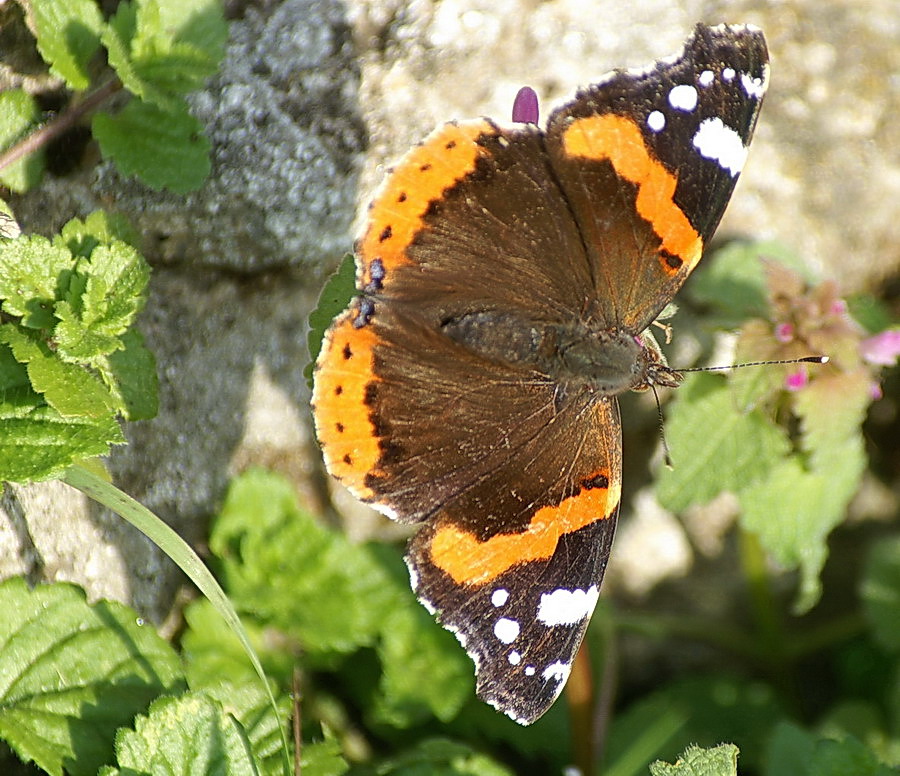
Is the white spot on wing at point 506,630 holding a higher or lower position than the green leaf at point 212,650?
higher

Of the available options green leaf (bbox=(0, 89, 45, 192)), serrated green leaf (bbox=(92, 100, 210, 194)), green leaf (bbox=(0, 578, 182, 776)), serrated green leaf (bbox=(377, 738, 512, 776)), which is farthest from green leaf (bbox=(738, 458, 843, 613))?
green leaf (bbox=(0, 89, 45, 192))

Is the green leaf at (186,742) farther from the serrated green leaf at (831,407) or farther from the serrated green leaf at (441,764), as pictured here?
the serrated green leaf at (831,407)

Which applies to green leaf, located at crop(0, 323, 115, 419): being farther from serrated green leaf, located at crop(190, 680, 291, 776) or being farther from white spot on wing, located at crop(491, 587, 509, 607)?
white spot on wing, located at crop(491, 587, 509, 607)

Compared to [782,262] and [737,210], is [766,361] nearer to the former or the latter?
[782,262]

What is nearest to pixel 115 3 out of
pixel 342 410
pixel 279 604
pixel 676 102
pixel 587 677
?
pixel 342 410

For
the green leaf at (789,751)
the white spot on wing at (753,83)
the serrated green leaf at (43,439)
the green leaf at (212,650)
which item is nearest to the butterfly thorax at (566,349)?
the white spot on wing at (753,83)

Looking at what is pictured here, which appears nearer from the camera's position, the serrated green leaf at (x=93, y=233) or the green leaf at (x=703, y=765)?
the green leaf at (x=703, y=765)
